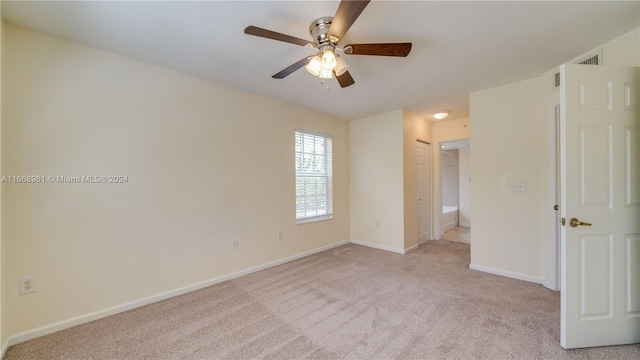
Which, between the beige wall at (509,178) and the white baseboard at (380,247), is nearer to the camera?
the beige wall at (509,178)

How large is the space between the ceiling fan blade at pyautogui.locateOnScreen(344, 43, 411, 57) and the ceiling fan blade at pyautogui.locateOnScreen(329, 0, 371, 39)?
135mm

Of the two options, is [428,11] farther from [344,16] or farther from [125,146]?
[125,146]

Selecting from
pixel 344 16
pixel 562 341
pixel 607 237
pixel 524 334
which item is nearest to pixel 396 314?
pixel 524 334

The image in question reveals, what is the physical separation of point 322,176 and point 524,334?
3128 millimetres

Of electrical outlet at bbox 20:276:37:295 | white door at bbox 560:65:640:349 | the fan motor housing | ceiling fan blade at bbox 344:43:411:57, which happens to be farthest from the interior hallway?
electrical outlet at bbox 20:276:37:295

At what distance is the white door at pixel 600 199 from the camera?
5.63 ft

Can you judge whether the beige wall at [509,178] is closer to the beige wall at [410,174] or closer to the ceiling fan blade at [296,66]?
the beige wall at [410,174]

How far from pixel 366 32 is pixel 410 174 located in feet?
9.25

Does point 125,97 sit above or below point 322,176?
above

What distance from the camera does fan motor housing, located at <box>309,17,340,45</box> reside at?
171 cm

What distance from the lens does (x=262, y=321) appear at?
2090 millimetres

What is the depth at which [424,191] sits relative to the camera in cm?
477

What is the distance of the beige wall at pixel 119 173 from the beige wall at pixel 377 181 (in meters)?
1.85

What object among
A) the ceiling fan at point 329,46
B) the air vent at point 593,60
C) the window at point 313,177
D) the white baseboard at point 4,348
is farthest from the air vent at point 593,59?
the white baseboard at point 4,348
